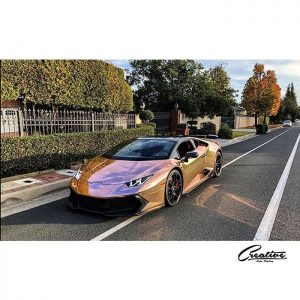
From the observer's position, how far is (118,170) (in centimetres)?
361

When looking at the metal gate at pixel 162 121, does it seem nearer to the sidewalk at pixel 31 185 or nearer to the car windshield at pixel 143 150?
the car windshield at pixel 143 150

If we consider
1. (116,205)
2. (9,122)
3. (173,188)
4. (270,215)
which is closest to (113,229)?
(116,205)

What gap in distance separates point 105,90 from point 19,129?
177cm

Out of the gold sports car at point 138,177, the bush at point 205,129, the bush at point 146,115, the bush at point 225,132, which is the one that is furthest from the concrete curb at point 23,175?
the bush at point 225,132

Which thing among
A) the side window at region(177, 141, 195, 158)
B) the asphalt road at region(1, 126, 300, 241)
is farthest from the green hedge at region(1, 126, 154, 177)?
the side window at region(177, 141, 195, 158)

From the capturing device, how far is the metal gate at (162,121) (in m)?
5.68

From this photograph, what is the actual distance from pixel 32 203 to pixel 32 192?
6.4 inches

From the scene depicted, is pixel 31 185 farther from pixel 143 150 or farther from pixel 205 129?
pixel 205 129

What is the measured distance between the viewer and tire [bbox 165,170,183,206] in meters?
3.83
